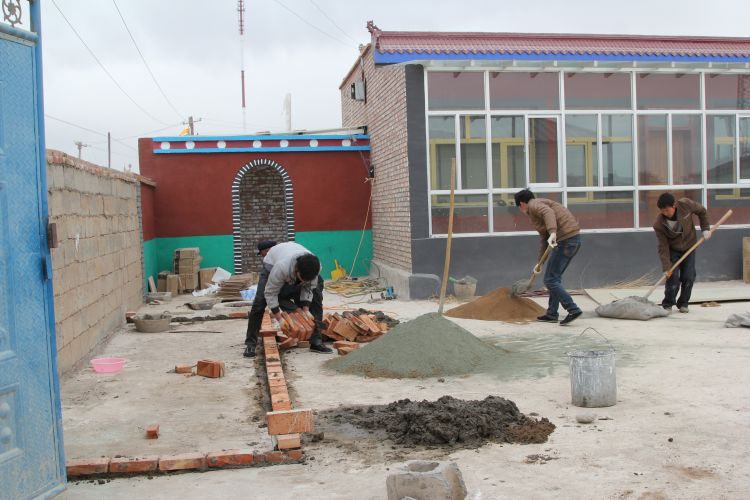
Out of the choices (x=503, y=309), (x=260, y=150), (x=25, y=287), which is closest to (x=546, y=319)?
(x=503, y=309)

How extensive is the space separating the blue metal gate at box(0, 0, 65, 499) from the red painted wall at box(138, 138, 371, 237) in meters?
13.1

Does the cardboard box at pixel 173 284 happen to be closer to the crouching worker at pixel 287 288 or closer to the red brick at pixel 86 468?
the crouching worker at pixel 287 288

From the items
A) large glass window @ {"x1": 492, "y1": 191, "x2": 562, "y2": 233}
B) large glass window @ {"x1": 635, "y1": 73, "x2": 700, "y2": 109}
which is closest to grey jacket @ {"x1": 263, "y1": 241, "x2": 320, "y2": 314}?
large glass window @ {"x1": 492, "y1": 191, "x2": 562, "y2": 233}

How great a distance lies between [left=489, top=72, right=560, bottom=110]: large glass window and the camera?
41.8 ft

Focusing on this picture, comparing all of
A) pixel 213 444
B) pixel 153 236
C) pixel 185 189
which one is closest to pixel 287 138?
pixel 185 189

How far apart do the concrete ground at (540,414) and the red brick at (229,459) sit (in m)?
0.07

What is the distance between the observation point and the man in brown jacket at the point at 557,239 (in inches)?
364

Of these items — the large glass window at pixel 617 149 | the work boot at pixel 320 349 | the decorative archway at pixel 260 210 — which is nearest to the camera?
the work boot at pixel 320 349

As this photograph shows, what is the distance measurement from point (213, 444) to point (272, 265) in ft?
10.6

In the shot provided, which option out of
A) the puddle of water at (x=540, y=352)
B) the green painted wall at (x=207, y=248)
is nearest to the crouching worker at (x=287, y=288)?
the puddle of water at (x=540, y=352)

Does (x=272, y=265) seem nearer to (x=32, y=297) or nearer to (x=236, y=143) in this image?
(x=32, y=297)

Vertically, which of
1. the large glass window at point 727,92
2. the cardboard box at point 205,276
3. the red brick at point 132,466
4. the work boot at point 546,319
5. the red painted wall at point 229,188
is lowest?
the red brick at point 132,466

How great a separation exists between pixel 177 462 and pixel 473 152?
9246 millimetres

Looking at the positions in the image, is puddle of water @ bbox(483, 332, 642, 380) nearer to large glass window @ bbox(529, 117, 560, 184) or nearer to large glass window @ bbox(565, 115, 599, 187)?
large glass window @ bbox(529, 117, 560, 184)
